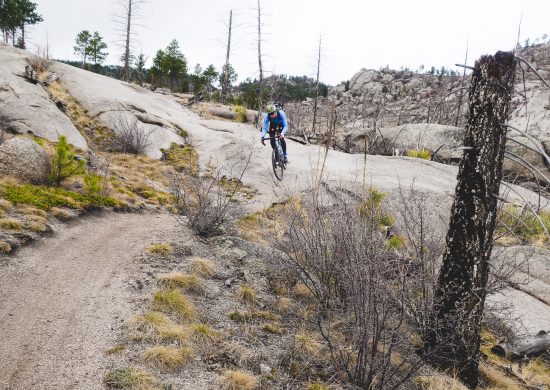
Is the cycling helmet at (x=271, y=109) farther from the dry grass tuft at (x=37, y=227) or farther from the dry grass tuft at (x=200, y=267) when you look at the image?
the dry grass tuft at (x=37, y=227)

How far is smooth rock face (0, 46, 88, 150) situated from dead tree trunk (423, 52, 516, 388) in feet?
33.4

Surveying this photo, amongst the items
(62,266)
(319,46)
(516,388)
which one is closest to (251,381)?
(62,266)

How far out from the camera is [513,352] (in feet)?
18.2

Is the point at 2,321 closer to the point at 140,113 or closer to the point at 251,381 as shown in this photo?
the point at 251,381

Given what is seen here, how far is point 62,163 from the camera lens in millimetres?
7816

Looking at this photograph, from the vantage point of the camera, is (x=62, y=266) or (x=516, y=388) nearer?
(x=516, y=388)

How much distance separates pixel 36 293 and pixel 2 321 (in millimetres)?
601

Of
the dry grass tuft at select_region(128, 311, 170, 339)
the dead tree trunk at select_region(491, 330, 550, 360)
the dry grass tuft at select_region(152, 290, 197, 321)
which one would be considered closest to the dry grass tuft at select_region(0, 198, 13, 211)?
the dry grass tuft at select_region(152, 290, 197, 321)

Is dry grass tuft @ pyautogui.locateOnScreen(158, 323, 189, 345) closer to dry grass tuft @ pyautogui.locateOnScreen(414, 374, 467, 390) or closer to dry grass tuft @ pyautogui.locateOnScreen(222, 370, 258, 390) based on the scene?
dry grass tuft @ pyautogui.locateOnScreen(222, 370, 258, 390)

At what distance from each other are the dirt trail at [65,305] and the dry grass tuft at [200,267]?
785mm

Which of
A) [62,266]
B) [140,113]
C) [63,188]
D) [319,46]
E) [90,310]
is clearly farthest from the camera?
[319,46]

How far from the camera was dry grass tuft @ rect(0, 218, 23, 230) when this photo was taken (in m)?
5.41

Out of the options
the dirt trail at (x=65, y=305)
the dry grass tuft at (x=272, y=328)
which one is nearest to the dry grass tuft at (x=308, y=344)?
the dry grass tuft at (x=272, y=328)

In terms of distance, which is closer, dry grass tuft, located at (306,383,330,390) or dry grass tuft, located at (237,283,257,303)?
dry grass tuft, located at (306,383,330,390)
